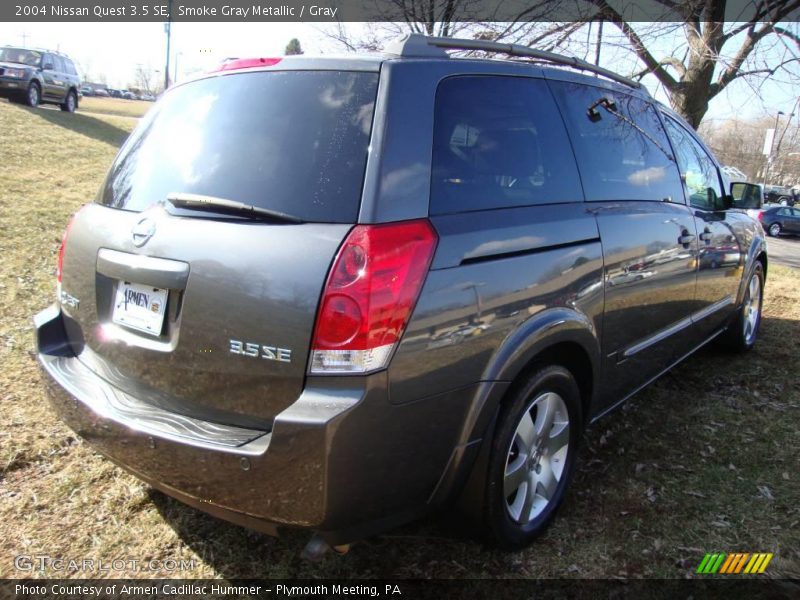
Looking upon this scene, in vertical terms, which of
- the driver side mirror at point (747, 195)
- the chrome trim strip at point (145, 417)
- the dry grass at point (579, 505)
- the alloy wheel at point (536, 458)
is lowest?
the dry grass at point (579, 505)

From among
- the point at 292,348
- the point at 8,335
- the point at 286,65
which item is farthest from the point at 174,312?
the point at 8,335

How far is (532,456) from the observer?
259 cm

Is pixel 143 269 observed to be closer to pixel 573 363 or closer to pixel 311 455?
pixel 311 455

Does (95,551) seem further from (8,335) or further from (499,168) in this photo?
(8,335)

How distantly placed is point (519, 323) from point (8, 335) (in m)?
3.85

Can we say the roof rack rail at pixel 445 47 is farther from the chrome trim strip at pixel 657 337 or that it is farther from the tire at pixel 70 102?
the tire at pixel 70 102

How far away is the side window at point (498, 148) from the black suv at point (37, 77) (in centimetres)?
1854

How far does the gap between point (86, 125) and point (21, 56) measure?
9.65ft

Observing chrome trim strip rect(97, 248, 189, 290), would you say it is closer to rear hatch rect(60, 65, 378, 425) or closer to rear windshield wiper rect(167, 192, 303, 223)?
rear hatch rect(60, 65, 378, 425)

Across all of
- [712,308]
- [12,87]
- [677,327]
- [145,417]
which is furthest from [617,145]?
[12,87]

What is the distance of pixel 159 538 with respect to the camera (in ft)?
8.43

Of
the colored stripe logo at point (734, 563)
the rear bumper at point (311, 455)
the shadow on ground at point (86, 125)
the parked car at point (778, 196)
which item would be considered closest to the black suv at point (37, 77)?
the shadow on ground at point (86, 125)

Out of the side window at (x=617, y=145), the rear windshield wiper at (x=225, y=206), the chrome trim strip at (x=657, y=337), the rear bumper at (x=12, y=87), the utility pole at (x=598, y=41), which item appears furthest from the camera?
the rear bumper at (x=12, y=87)

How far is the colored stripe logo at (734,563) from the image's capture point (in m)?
2.55
